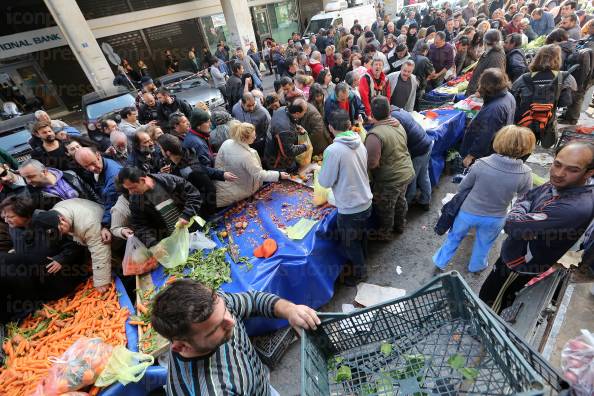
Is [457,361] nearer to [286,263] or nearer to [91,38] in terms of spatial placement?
[286,263]

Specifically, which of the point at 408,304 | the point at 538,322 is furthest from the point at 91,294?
the point at 538,322

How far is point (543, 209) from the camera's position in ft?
A: 6.97

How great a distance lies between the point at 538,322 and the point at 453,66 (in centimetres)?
686

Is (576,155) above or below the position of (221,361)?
above

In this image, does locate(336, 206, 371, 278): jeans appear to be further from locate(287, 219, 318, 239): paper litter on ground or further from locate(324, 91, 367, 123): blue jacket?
locate(324, 91, 367, 123): blue jacket

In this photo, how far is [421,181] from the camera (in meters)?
4.32

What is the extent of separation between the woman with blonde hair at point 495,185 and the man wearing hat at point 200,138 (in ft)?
9.86

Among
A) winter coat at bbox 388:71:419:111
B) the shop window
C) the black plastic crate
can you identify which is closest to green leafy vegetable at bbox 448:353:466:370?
the black plastic crate

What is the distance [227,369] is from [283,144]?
295 centimetres

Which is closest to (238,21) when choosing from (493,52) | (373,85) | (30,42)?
(30,42)

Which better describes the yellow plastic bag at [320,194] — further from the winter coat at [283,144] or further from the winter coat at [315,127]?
the winter coat at [315,127]

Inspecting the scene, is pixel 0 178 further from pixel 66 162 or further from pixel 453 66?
pixel 453 66

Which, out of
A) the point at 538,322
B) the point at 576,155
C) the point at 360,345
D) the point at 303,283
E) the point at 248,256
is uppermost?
the point at 576,155

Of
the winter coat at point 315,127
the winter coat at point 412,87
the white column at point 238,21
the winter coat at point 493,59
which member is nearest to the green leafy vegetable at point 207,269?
the winter coat at point 315,127
